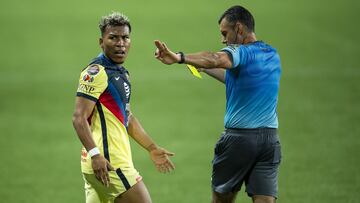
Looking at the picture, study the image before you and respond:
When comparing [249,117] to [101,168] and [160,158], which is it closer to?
[160,158]

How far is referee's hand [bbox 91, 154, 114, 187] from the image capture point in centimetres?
770

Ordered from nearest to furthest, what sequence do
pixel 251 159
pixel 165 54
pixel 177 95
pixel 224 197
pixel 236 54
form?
pixel 165 54 → pixel 236 54 → pixel 251 159 → pixel 224 197 → pixel 177 95

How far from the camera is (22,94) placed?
68.3ft

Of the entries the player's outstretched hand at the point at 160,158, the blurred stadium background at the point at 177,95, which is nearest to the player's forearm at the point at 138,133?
the player's outstretched hand at the point at 160,158

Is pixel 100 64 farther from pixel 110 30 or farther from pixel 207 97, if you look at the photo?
pixel 207 97

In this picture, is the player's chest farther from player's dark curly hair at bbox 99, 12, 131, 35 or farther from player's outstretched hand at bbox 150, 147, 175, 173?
player's outstretched hand at bbox 150, 147, 175, 173

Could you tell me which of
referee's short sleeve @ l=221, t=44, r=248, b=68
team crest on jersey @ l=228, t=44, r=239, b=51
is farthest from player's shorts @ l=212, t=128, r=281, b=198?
team crest on jersey @ l=228, t=44, r=239, b=51

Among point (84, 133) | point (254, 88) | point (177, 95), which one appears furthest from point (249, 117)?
point (177, 95)

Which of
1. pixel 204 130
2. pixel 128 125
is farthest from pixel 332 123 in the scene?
pixel 128 125

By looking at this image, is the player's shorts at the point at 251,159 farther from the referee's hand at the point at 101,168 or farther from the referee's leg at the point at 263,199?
the referee's hand at the point at 101,168

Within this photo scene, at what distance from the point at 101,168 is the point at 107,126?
492 mm

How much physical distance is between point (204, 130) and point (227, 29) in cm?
847

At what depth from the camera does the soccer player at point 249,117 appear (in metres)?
8.52

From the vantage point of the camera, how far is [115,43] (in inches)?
326
